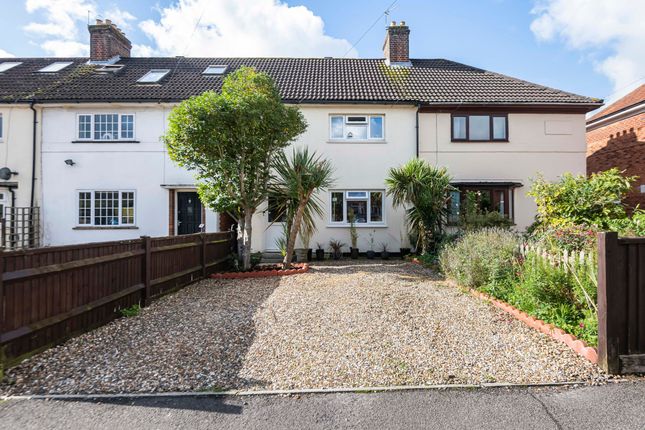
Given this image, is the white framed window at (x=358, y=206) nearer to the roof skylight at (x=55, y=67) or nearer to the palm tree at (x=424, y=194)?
the palm tree at (x=424, y=194)

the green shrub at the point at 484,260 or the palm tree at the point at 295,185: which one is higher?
the palm tree at the point at 295,185

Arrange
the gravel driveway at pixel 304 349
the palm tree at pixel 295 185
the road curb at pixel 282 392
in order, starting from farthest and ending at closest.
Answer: the palm tree at pixel 295 185 → the gravel driveway at pixel 304 349 → the road curb at pixel 282 392

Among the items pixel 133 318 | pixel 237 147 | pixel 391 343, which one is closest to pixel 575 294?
pixel 391 343

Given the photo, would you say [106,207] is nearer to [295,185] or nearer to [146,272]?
[295,185]

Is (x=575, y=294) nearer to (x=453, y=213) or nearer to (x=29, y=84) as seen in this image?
(x=453, y=213)

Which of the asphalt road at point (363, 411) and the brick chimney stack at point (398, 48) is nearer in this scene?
the asphalt road at point (363, 411)

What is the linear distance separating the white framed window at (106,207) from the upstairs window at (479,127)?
36.2 feet

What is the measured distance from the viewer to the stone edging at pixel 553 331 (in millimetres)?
3490

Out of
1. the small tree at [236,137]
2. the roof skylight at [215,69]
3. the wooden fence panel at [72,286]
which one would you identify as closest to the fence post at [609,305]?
the wooden fence panel at [72,286]

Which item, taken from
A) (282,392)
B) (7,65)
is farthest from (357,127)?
(7,65)

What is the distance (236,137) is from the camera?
8328mm

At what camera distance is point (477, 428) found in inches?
101

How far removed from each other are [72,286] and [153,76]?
1185 centimetres

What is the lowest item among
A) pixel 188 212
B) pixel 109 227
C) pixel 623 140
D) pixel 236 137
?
pixel 109 227
